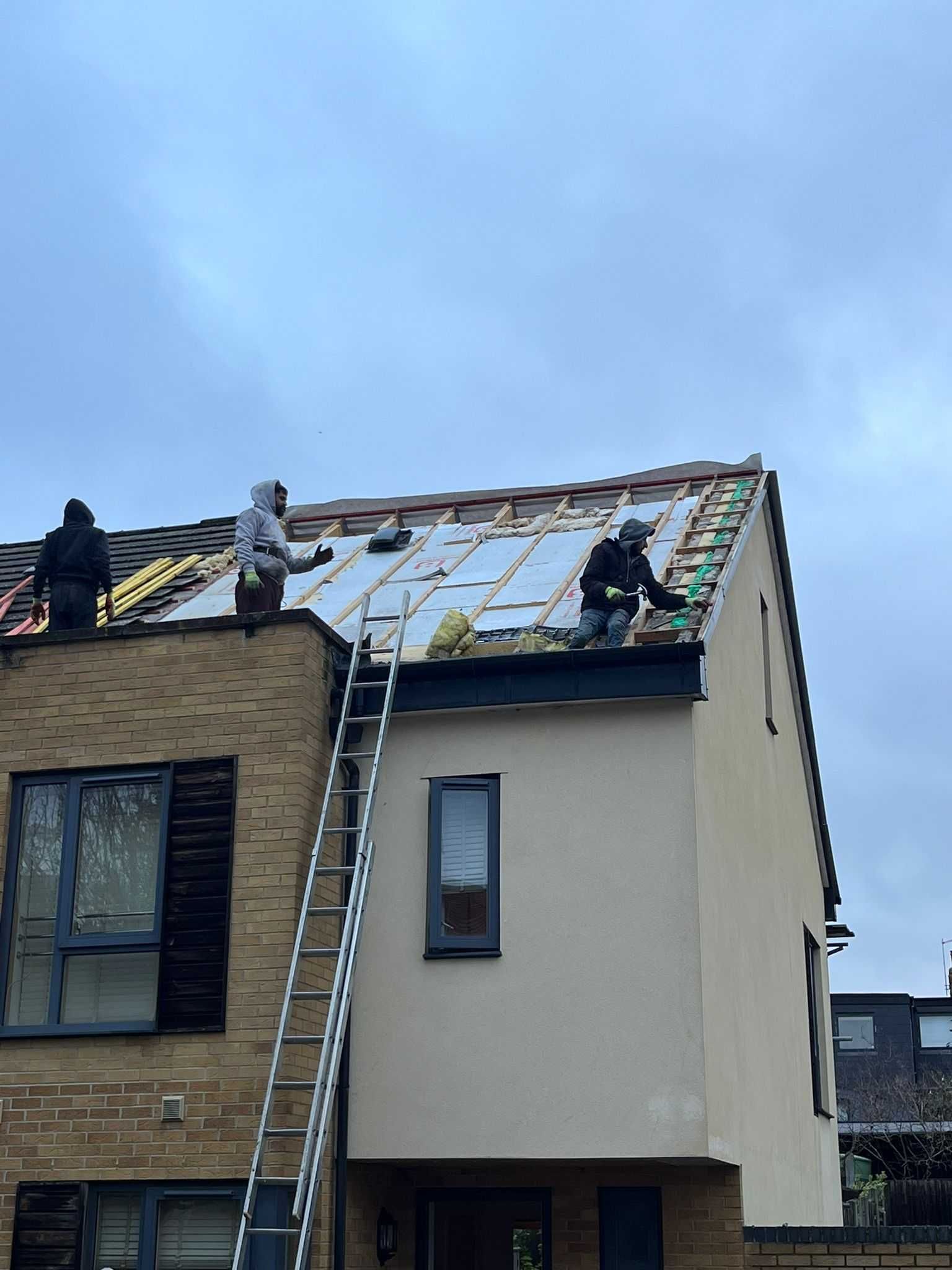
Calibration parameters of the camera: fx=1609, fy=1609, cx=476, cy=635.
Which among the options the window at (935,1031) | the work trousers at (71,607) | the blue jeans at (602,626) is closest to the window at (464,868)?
the blue jeans at (602,626)

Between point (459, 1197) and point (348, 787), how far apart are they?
2991 mm

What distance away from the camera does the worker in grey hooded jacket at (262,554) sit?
12.3m

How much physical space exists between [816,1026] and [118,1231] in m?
8.41

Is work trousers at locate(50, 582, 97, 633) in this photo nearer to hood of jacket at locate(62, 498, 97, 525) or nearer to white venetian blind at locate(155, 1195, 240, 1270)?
hood of jacket at locate(62, 498, 97, 525)

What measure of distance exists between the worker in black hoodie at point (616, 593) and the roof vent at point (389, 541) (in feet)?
11.9

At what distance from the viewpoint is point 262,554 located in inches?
492

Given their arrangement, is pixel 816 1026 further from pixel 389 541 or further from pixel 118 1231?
pixel 118 1231

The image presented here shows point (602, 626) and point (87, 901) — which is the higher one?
point (602, 626)

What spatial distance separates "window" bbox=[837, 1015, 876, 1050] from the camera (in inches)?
1722

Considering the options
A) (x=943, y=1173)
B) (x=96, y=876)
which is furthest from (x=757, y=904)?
(x=943, y=1173)

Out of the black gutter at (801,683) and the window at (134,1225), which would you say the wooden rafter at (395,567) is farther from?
the window at (134,1225)

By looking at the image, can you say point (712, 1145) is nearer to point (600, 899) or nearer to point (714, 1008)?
point (714, 1008)

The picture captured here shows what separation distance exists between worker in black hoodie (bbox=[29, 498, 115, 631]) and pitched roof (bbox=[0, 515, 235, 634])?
232 centimetres

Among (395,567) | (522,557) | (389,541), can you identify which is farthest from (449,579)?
(389,541)
